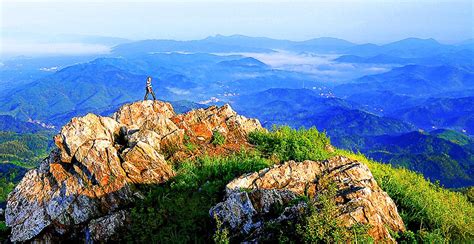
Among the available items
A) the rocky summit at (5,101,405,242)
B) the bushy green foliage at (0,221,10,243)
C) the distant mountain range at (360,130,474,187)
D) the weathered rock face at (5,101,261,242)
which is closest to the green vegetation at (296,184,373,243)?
the rocky summit at (5,101,405,242)

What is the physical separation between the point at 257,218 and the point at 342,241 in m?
2.51

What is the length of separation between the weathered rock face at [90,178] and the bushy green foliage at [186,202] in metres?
0.62

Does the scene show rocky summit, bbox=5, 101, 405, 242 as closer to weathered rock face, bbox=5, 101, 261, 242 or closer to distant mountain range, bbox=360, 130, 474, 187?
weathered rock face, bbox=5, 101, 261, 242

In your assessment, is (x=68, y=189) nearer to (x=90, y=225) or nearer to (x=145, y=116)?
(x=90, y=225)

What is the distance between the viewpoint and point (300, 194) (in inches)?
444

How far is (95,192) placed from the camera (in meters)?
13.3

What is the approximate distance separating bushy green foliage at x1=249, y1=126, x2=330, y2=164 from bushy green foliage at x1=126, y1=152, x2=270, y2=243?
1700 millimetres

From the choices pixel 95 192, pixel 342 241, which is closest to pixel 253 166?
pixel 95 192

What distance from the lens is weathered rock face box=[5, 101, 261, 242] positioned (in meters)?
13.0

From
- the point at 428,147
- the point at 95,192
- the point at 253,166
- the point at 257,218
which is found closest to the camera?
the point at 257,218

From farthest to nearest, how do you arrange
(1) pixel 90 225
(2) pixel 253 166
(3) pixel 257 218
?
1. (2) pixel 253 166
2. (1) pixel 90 225
3. (3) pixel 257 218

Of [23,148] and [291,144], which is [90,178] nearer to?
[291,144]

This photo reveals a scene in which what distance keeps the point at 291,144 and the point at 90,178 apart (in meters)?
7.88

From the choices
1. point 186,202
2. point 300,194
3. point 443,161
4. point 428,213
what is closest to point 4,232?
point 186,202
